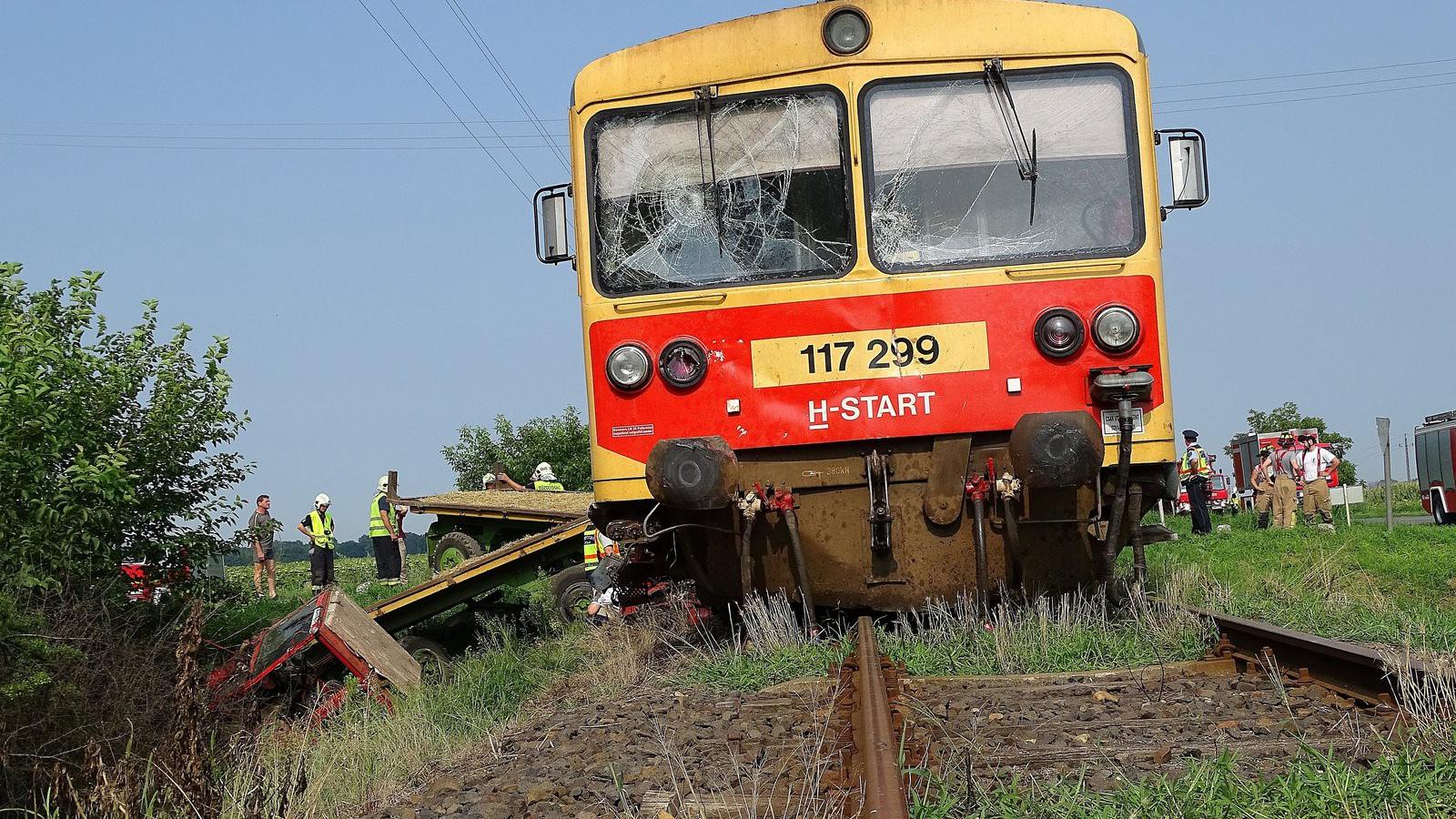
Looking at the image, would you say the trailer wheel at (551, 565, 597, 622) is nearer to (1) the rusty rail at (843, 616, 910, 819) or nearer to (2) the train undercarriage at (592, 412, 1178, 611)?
(2) the train undercarriage at (592, 412, 1178, 611)

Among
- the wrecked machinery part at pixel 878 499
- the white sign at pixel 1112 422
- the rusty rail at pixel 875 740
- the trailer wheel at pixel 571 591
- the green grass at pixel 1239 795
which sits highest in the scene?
the white sign at pixel 1112 422

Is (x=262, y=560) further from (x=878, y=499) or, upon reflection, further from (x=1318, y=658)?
(x=1318, y=658)

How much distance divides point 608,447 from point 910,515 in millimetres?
1487

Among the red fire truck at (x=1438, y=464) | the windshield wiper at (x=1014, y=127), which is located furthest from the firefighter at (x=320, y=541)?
the red fire truck at (x=1438, y=464)

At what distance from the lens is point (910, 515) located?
22.6 ft

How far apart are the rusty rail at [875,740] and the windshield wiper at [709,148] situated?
2281 millimetres

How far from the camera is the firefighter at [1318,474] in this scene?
1881cm

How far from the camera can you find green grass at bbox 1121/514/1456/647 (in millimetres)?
6559

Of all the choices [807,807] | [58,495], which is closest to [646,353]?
[807,807]

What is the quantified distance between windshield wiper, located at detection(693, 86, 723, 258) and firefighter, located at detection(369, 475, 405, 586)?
13.5 meters

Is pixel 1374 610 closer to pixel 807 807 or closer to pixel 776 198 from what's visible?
pixel 776 198

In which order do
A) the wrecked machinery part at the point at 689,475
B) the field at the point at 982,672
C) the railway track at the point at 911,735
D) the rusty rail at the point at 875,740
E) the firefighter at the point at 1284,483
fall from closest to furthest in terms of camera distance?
the rusty rail at the point at 875,740, the field at the point at 982,672, the railway track at the point at 911,735, the wrecked machinery part at the point at 689,475, the firefighter at the point at 1284,483

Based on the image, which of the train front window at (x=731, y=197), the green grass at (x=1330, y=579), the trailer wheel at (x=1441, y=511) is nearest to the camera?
the green grass at (x=1330, y=579)

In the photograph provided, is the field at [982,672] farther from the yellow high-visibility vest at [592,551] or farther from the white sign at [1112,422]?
the yellow high-visibility vest at [592,551]
